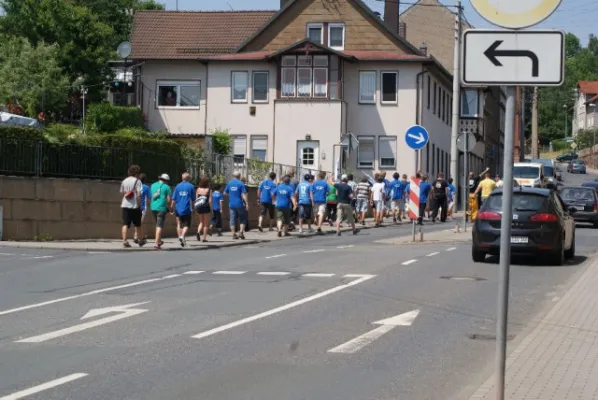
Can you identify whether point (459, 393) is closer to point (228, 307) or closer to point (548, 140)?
point (228, 307)

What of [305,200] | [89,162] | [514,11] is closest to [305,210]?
[305,200]

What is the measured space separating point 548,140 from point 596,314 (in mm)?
154279

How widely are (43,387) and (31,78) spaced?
54.4 metres

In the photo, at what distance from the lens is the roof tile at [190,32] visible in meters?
58.9

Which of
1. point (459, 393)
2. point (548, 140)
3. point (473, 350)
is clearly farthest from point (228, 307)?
point (548, 140)

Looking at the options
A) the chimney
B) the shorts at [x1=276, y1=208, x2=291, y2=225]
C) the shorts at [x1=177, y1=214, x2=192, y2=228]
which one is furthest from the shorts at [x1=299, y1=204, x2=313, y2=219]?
the chimney

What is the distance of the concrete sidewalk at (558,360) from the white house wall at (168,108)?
43.9m

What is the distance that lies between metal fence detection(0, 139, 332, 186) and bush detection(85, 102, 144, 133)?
2011cm

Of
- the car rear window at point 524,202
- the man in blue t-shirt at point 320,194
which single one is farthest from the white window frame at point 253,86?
the car rear window at point 524,202

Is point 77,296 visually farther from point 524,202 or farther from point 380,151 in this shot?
point 380,151

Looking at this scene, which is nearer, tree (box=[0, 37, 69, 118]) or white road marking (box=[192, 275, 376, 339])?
white road marking (box=[192, 275, 376, 339])

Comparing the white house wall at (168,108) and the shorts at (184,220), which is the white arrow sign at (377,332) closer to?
the shorts at (184,220)

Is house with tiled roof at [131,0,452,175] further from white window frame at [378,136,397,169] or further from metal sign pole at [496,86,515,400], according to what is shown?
metal sign pole at [496,86,515,400]

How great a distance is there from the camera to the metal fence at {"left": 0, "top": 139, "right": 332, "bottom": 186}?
1062 inches
